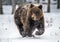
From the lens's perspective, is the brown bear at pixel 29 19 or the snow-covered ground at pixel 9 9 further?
the snow-covered ground at pixel 9 9

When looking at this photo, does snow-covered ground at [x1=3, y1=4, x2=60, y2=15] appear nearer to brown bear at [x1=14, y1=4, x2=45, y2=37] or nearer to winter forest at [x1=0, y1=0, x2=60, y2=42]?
winter forest at [x1=0, y1=0, x2=60, y2=42]

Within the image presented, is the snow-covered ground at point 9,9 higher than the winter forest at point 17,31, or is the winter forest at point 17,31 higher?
the snow-covered ground at point 9,9

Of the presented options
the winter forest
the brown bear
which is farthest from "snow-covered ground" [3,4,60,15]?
the brown bear

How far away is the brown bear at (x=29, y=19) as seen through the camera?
4.31ft

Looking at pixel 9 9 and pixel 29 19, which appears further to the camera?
pixel 9 9

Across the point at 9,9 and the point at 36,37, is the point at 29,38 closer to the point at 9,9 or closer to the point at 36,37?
the point at 36,37

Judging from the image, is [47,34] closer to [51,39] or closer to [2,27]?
[51,39]

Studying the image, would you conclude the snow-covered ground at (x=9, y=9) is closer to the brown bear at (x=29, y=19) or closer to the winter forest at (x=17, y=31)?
the winter forest at (x=17, y=31)

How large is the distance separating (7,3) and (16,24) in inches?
10.5

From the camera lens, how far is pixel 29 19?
1342 millimetres

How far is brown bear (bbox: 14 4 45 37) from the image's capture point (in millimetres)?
1314

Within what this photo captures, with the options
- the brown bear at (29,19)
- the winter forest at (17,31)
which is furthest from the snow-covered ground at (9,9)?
the brown bear at (29,19)

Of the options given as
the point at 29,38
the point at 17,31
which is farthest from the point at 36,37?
the point at 17,31

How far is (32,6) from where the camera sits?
52.7 inches
